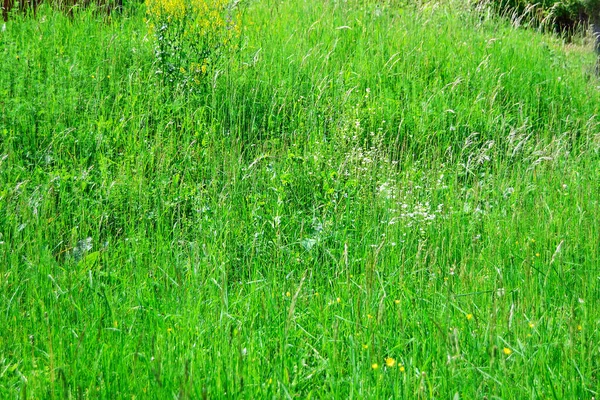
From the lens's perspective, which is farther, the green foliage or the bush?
the bush

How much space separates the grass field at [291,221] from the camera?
2.39 metres

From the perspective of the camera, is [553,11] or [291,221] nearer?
[291,221]

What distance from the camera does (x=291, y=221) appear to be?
374cm

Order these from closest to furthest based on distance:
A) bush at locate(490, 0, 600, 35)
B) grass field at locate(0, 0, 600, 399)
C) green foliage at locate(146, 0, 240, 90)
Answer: grass field at locate(0, 0, 600, 399) < green foliage at locate(146, 0, 240, 90) < bush at locate(490, 0, 600, 35)

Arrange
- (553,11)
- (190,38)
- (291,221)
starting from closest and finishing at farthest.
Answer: (291,221), (190,38), (553,11)

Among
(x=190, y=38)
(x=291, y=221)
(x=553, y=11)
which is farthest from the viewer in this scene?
(x=553, y=11)

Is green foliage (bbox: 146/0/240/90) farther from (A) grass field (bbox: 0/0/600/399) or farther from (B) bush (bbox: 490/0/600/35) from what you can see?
(B) bush (bbox: 490/0/600/35)

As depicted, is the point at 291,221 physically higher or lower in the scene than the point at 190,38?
lower

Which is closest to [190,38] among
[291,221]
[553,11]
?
[291,221]

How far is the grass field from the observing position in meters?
2.39

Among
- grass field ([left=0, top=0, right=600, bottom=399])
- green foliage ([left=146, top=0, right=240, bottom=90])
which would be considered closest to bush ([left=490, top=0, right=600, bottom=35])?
grass field ([left=0, top=0, right=600, bottom=399])

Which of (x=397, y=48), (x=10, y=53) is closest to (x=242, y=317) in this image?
(x=10, y=53)

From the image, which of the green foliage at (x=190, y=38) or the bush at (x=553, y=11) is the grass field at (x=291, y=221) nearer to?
the green foliage at (x=190, y=38)

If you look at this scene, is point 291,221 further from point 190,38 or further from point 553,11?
point 553,11
